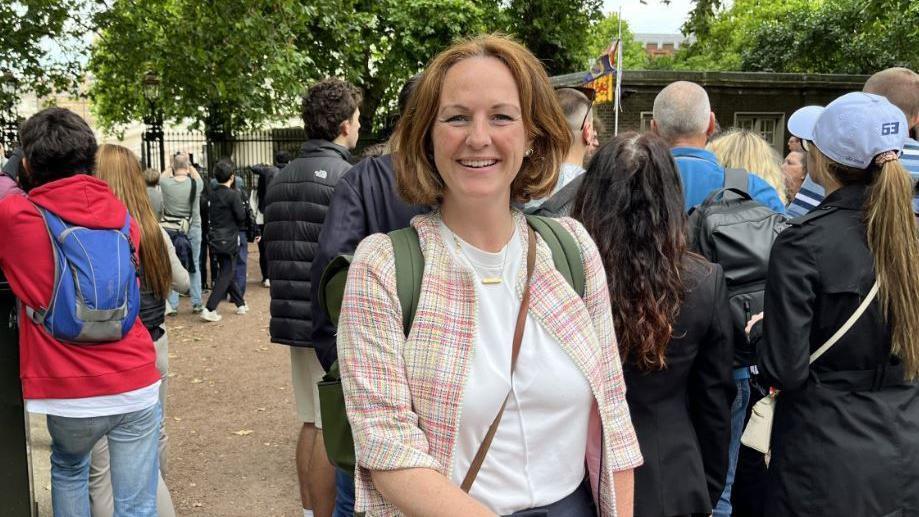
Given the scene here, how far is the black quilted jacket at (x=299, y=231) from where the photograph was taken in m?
4.36

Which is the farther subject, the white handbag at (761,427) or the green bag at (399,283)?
the white handbag at (761,427)

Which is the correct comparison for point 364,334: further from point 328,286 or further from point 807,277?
point 807,277

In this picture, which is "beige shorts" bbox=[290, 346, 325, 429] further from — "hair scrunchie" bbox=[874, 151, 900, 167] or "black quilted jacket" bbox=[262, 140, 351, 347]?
"hair scrunchie" bbox=[874, 151, 900, 167]

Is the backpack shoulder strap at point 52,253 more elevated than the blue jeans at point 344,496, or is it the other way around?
the backpack shoulder strap at point 52,253

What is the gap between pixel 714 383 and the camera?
9.49 feet

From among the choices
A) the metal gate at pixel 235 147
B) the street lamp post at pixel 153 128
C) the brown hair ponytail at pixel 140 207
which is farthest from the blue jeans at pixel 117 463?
→ the metal gate at pixel 235 147

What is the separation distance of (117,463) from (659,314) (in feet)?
7.58

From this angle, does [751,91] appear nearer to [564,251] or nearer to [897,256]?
[897,256]

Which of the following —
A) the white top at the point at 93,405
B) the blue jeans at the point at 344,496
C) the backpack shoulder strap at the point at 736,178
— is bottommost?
the blue jeans at the point at 344,496

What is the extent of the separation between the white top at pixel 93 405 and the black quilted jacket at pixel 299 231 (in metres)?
0.95

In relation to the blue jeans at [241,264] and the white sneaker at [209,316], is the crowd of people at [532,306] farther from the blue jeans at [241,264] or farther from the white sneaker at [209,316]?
the blue jeans at [241,264]

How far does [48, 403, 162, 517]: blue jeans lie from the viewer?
11.3 feet

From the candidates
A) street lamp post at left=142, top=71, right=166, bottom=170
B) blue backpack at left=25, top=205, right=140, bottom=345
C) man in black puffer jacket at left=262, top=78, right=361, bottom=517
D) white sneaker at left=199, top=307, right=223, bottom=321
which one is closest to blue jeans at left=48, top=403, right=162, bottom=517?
blue backpack at left=25, top=205, right=140, bottom=345

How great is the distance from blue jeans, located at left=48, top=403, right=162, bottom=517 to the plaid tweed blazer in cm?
212
